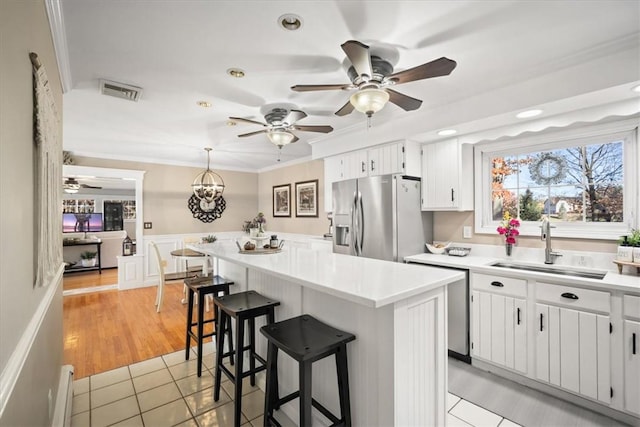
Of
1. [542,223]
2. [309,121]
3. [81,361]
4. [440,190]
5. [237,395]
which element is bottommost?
[81,361]

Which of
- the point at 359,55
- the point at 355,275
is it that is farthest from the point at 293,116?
the point at 355,275

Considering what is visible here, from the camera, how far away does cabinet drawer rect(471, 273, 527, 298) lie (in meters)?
2.43

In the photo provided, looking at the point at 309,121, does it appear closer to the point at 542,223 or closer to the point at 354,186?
the point at 354,186

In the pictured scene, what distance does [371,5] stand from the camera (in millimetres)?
1592

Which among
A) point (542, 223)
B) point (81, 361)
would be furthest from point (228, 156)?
point (542, 223)

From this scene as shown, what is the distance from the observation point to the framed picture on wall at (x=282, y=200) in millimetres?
6203

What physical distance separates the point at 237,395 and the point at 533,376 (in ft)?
7.30

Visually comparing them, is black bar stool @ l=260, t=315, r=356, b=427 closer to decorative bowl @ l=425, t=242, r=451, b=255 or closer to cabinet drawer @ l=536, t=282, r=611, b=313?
cabinet drawer @ l=536, t=282, r=611, b=313

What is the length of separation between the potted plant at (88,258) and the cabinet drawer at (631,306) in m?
8.87

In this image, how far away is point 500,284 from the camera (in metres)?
2.54

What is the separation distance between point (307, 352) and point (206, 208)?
5577 mm

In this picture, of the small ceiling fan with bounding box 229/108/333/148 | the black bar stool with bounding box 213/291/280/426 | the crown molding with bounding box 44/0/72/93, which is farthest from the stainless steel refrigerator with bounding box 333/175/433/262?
the crown molding with bounding box 44/0/72/93

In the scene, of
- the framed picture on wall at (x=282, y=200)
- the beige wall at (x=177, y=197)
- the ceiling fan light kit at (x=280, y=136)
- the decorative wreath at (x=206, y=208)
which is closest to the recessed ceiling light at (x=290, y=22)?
the ceiling fan light kit at (x=280, y=136)

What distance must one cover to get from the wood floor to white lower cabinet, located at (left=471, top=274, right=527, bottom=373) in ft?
9.55
